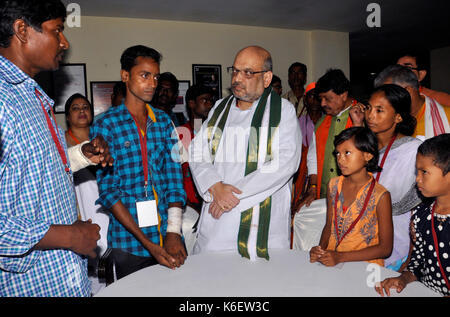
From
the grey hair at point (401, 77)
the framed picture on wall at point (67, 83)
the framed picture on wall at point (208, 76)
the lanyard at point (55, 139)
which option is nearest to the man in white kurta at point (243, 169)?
the lanyard at point (55, 139)

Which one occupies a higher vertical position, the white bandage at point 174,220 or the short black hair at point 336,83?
the short black hair at point 336,83

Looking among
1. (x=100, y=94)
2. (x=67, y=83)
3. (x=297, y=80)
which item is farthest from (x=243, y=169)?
(x=67, y=83)

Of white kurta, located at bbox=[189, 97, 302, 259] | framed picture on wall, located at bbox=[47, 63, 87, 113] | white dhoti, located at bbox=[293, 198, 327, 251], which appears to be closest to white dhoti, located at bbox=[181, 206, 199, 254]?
white kurta, located at bbox=[189, 97, 302, 259]

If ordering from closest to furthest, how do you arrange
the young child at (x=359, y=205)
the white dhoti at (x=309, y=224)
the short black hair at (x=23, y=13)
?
the short black hair at (x=23, y=13) < the young child at (x=359, y=205) < the white dhoti at (x=309, y=224)

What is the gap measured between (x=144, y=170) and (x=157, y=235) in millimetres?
375

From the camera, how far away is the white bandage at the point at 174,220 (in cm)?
188

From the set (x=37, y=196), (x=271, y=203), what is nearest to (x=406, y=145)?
(x=271, y=203)

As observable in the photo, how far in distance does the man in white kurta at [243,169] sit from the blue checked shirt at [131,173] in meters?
0.20

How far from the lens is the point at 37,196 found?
1.16 metres

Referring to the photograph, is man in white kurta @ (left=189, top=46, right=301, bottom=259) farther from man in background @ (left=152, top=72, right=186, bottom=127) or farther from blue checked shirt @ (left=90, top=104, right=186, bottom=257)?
man in background @ (left=152, top=72, right=186, bottom=127)

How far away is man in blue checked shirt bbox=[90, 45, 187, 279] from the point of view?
1.88 meters

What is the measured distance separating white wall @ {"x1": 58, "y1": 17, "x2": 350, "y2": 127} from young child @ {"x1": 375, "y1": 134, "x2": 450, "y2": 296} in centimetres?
523

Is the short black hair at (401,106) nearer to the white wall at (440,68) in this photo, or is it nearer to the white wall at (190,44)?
the white wall at (190,44)
